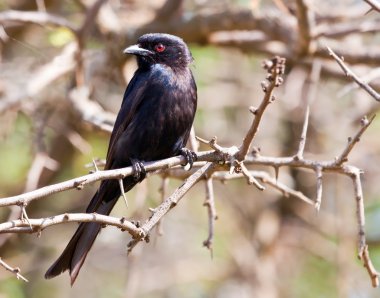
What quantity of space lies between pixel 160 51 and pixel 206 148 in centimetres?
226

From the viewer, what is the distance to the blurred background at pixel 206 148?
5.82 metres

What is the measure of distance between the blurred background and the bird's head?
26.6 inches

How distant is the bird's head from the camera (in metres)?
4.77

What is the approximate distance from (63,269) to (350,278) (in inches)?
120

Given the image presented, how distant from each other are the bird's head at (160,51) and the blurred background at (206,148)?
0.68 meters

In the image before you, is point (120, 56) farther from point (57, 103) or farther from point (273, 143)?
point (273, 143)

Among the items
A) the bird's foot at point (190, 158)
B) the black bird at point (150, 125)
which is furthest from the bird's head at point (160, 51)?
the bird's foot at point (190, 158)

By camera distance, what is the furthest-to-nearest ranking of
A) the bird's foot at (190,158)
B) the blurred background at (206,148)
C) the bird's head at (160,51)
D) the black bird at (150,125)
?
the blurred background at (206,148)
the bird's head at (160,51)
the black bird at (150,125)
the bird's foot at (190,158)

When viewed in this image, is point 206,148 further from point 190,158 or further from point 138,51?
point 190,158

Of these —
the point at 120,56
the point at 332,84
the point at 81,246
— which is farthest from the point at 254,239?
the point at 81,246

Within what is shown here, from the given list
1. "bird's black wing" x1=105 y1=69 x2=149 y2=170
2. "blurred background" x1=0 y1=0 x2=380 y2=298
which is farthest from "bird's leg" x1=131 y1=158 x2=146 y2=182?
"blurred background" x1=0 y1=0 x2=380 y2=298

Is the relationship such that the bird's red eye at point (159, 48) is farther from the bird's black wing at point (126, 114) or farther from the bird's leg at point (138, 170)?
the bird's leg at point (138, 170)

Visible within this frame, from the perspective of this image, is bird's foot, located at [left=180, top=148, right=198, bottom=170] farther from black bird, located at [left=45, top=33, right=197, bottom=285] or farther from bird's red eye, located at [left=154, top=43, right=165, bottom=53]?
bird's red eye, located at [left=154, top=43, right=165, bottom=53]

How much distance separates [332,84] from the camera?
8.18 meters
